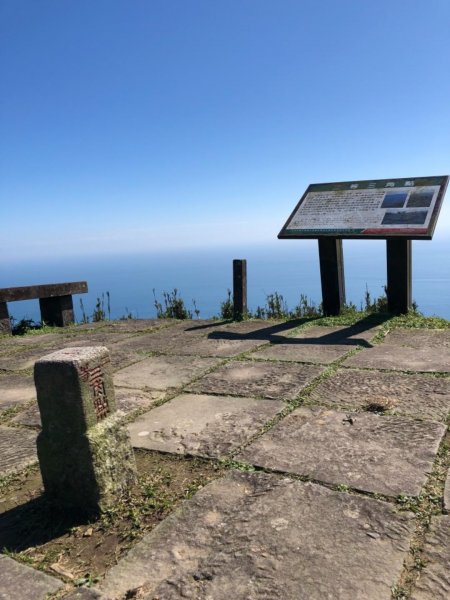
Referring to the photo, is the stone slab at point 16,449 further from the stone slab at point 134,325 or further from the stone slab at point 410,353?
the stone slab at point 134,325

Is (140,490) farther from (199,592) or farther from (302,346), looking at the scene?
(302,346)

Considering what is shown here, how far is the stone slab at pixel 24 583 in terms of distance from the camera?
1666 millimetres

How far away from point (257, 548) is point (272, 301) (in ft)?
22.0

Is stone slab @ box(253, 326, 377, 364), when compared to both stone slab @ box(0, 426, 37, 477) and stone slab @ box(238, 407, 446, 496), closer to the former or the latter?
stone slab @ box(238, 407, 446, 496)

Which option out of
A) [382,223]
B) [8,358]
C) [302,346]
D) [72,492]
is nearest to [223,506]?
[72,492]

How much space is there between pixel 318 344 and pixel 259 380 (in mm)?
1530

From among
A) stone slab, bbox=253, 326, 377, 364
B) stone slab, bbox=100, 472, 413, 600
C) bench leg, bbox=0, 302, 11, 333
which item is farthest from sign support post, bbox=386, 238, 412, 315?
bench leg, bbox=0, 302, 11, 333

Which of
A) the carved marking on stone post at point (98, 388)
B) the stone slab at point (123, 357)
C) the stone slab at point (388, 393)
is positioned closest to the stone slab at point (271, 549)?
the carved marking on stone post at point (98, 388)

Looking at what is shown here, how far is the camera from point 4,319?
25.3ft

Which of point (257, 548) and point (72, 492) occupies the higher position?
point (72, 492)

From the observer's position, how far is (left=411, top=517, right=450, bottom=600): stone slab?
1558mm

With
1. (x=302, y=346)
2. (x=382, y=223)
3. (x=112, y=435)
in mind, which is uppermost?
(x=382, y=223)

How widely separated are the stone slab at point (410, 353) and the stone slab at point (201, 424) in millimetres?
1428

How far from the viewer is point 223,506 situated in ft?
7.09
